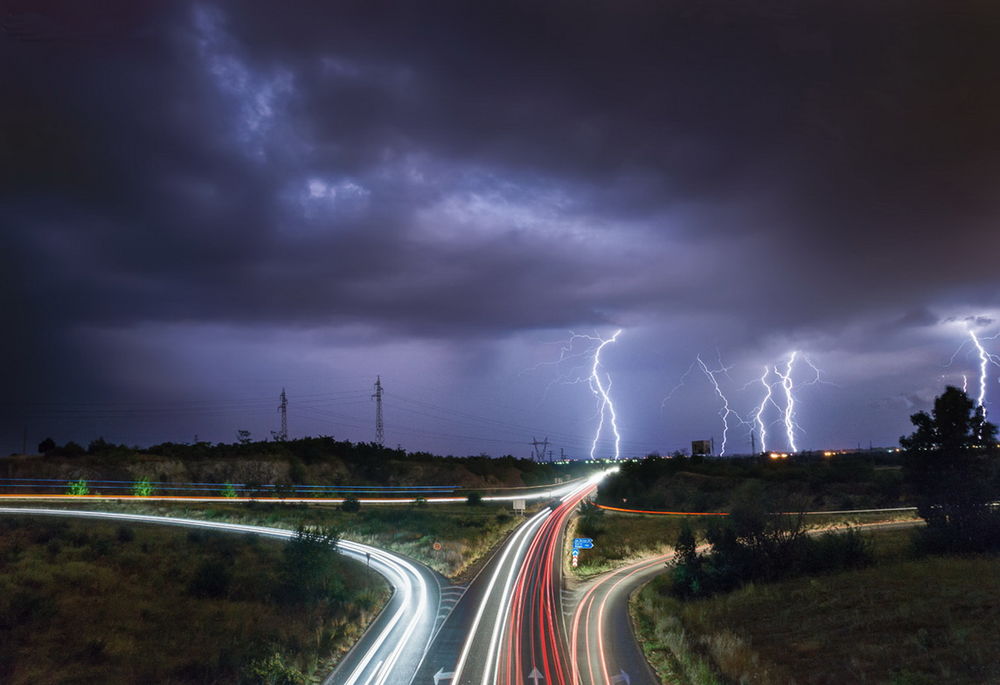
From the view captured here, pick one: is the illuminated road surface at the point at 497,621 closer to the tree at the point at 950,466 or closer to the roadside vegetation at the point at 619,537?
the roadside vegetation at the point at 619,537

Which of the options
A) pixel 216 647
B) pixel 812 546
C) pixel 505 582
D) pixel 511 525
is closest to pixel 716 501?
pixel 511 525

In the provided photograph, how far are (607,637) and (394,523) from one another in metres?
43.4

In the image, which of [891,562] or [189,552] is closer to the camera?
[891,562]

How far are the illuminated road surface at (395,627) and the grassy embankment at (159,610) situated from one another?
984 mm

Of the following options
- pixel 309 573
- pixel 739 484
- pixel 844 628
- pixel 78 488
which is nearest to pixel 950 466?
pixel 844 628

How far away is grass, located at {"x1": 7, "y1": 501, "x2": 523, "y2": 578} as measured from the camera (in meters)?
52.3

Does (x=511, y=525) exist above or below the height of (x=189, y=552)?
below

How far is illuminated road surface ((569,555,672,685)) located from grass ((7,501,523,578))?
11316mm

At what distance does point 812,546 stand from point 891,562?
4.52 m

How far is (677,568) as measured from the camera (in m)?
41.5

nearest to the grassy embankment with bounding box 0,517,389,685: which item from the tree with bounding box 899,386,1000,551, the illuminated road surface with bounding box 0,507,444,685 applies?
the illuminated road surface with bounding box 0,507,444,685

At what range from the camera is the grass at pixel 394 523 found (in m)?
52.3

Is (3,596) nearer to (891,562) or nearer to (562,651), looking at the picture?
(562,651)

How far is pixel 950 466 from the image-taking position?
143ft
